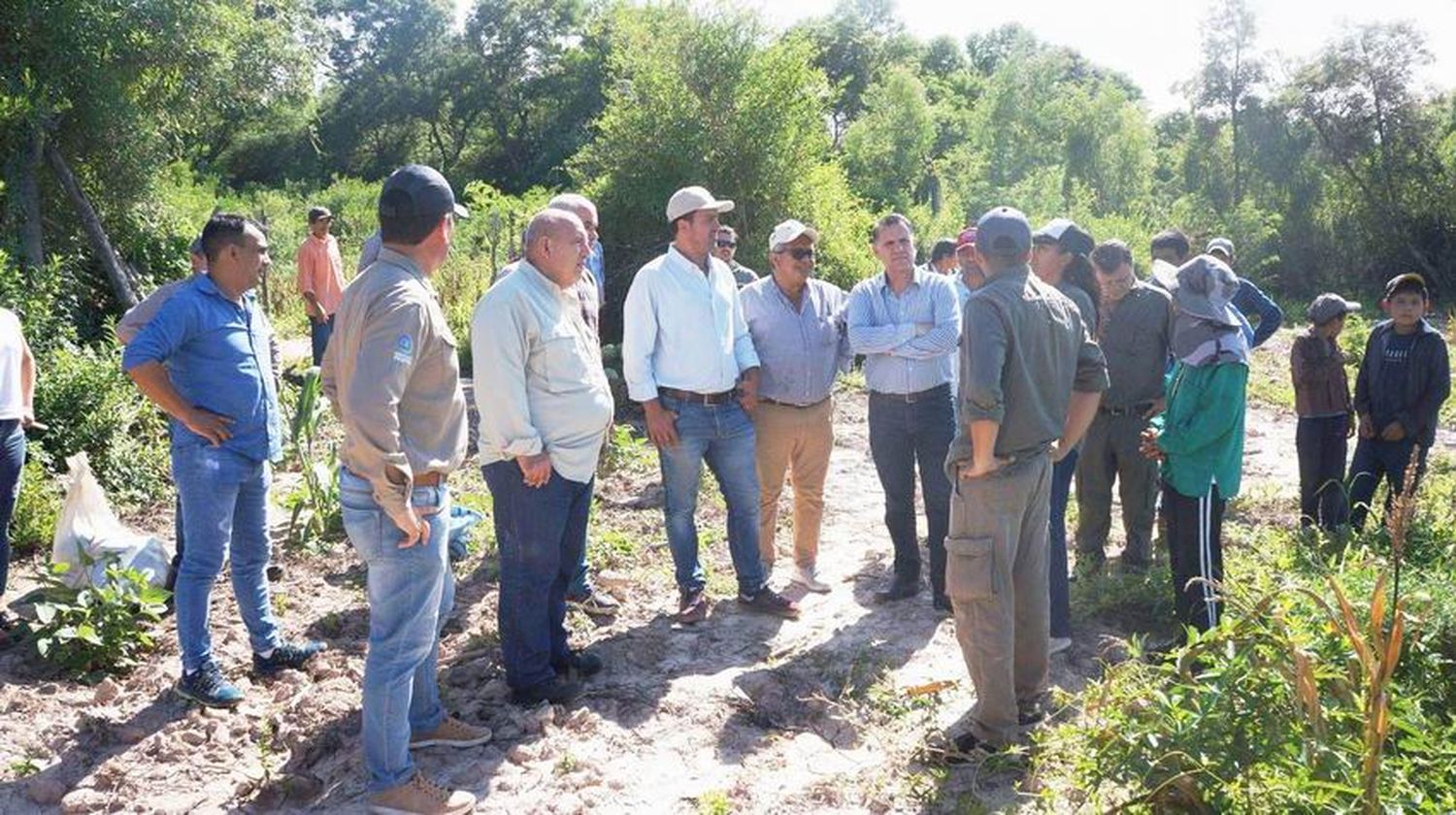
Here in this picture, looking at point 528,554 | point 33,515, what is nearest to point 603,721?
point 528,554

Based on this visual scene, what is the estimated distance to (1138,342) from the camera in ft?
16.7

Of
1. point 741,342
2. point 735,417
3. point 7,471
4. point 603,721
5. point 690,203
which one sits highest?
point 690,203

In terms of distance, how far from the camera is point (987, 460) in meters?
3.36

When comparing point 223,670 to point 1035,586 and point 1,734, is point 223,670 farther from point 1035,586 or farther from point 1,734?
point 1035,586

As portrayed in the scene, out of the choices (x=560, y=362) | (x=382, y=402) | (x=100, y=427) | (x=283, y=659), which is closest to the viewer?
(x=382, y=402)

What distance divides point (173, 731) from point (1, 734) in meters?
0.60

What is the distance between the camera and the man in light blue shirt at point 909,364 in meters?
4.76

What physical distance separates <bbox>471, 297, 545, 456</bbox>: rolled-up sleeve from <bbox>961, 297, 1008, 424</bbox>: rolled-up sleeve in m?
1.44

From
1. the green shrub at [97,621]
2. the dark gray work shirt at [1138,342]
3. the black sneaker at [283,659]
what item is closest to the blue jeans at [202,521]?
the black sneaker at [283,659]

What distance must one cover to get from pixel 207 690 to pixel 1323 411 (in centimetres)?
565

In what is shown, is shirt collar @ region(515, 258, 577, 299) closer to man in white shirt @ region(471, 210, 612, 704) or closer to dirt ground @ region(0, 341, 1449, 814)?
man in white shirt @ region(471, 210, 612, 704)

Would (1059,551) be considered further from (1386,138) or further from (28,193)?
(1386,138)

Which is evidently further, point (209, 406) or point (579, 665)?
point (579, 665)

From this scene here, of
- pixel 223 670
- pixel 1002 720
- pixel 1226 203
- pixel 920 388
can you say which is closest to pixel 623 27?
pixel 920 388
